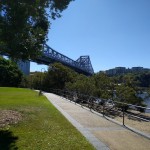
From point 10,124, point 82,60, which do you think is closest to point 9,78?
point 82,60

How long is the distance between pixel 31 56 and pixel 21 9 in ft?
10.1

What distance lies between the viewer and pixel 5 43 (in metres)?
13.2

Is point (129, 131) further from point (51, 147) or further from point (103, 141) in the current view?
point (51, 147)

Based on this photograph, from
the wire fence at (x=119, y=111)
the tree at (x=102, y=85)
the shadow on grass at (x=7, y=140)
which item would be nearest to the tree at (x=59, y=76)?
the tree at (x=102, y=85)

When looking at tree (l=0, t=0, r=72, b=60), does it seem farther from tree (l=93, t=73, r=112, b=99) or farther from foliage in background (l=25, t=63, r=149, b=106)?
tree (l=93, t=73, r=112, b=99)

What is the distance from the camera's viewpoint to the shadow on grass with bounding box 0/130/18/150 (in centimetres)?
991

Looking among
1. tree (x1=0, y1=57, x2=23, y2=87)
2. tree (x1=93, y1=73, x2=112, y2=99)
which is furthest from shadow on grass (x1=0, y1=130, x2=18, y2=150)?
tree (x1=0, y1=57, x2=23, y2=87)

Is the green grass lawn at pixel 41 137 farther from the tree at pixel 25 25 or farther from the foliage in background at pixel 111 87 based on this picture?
the foliage in background at pixel 111 87

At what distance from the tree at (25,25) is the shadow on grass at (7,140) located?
3.50m

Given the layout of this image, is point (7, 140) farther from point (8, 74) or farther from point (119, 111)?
point (8, 74)

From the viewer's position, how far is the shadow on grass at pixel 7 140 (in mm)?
9906

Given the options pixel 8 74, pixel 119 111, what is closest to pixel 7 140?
pixel 119 111

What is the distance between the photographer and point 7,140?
10875 millimetres

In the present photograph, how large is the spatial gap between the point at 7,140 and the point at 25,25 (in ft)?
15.0
